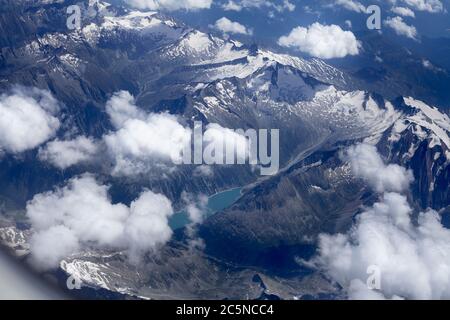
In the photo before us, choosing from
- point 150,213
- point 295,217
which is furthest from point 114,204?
point 295,217

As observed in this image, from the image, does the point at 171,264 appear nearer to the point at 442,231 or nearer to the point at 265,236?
the point at 265,236

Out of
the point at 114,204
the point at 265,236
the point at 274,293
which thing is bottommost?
the point at 274,293

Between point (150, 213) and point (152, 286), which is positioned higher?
point (150, 213)

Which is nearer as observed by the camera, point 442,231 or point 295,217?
point 442,231

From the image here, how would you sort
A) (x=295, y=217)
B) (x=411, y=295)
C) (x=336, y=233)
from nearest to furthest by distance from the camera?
(x=411, y=295), (x=336, y=233), (x=295, y=217)

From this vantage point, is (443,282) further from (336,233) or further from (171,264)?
(171,264)
